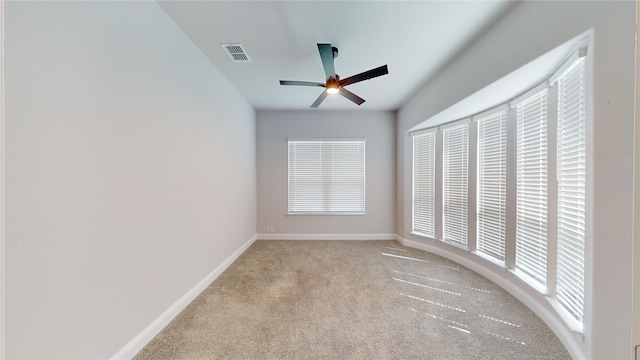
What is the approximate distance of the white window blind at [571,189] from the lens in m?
1.65

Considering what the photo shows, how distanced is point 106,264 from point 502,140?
3910mm

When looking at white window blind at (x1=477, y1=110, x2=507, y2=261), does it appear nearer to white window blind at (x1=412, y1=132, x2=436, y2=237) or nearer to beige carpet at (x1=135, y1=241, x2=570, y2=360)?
beige carpet at (x1=135, y1=241, x2=570, y2=360)

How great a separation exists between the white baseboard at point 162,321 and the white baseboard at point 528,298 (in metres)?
3.13

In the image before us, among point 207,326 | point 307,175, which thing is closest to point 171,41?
point 207,326

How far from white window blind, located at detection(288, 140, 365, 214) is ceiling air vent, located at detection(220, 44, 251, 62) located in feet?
7.12

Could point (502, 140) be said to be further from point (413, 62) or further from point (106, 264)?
point (106, 264)

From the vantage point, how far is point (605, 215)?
132 cm

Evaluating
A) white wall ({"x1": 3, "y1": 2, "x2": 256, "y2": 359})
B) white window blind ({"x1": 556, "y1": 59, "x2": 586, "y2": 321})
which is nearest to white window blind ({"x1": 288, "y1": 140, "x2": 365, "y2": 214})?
white wall ({"x1": 3, "y1": 2, "x2": 256, "y2": 359})

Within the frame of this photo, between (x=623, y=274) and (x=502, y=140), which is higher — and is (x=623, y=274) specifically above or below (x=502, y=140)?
below

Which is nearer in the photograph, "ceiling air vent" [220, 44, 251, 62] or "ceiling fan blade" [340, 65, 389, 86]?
"ceiling fan blade" [340, 65, 389, 86]

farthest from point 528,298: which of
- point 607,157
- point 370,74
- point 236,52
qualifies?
point 236,52

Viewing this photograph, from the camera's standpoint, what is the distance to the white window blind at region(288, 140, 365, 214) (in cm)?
470

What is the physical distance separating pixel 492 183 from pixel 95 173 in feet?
12.6

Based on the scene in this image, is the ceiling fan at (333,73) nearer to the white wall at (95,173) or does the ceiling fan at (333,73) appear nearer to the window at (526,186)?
the white wall at (95,173)
